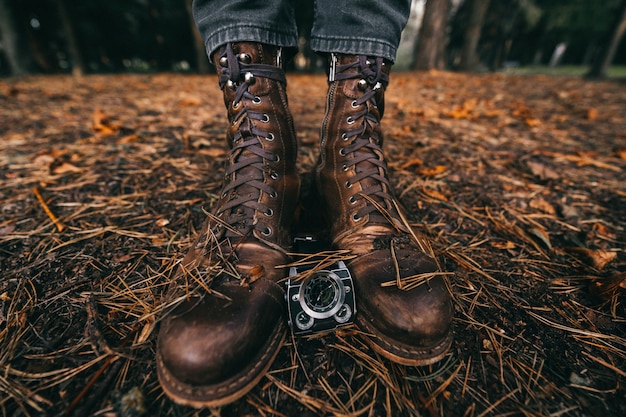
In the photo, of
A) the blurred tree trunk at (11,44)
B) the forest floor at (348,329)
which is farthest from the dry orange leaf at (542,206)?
the blurred tree trunk at (11,44)

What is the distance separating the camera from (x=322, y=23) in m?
1.23

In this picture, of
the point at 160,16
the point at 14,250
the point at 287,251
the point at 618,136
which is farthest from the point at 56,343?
the point at 160,16

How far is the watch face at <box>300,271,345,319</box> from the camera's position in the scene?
2.95 ft

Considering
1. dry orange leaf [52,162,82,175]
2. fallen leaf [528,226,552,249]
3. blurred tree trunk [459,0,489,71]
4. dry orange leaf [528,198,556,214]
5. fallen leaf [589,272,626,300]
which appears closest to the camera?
fallen leaf [589,272,626,300]

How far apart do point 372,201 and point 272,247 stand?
0.45m

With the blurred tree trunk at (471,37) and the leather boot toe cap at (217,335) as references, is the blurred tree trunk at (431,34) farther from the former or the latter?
the leather boot toe cap at (217,335)

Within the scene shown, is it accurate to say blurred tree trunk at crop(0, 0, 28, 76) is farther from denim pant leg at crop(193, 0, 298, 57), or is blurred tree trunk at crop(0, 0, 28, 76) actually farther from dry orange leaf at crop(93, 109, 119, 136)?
denim pant leg at crop(193, 0, 298, 57)

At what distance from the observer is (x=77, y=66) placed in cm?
820

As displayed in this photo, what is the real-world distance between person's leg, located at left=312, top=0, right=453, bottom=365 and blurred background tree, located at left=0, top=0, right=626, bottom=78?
8112mm

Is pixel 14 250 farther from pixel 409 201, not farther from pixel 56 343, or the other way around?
pixel 409 201

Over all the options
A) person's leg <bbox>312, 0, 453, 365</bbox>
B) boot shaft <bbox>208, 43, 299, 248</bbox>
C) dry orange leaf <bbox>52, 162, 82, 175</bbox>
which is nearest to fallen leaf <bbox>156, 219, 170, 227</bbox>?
boot shaft <bbox>208, 43, 299, 248</bbox>

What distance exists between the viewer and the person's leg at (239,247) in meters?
0.75

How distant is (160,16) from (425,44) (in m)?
12.7

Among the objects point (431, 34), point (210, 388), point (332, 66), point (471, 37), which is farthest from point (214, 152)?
point (471, 37)
